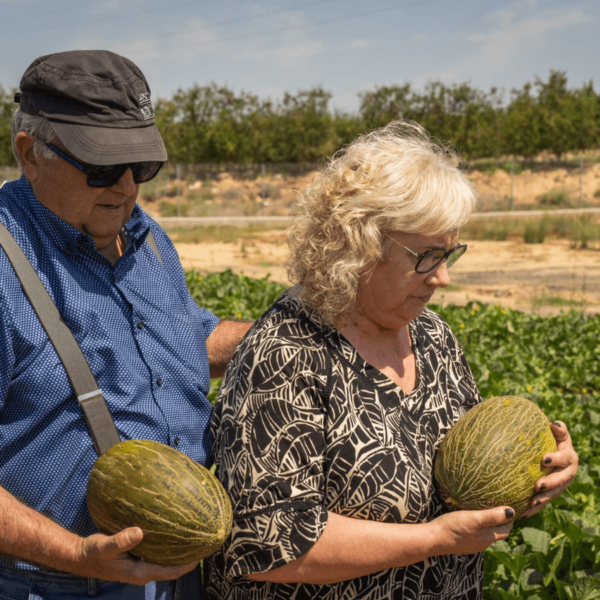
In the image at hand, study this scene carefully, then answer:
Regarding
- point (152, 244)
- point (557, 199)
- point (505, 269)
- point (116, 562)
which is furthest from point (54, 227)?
point (557, 199)

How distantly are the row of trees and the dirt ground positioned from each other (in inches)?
478

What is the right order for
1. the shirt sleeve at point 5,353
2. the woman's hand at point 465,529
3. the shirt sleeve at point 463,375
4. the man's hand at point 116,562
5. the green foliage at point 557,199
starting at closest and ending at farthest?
the man's hand at point 116,562, the shirt sleeve at point 5,353, the woman's hand at point 465,529, the shirt sleeve at point 463,375, the green foliage at point 557,199

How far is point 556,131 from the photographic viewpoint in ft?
128

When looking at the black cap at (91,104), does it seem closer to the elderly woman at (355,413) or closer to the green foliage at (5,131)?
the elderly woman at (355,413)

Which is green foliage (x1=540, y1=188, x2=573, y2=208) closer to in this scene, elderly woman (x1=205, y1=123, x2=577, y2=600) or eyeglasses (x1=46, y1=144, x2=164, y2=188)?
elderly woman (x1=205, y1=123, x2=577, y2=600)

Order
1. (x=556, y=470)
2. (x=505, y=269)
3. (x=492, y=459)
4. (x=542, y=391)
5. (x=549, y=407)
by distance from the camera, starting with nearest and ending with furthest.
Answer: (x=492, y=459), (x=556, y=470), (x=549, y=407), (x=542, y=391), (x=505, y=269)

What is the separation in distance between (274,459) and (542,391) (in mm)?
4733

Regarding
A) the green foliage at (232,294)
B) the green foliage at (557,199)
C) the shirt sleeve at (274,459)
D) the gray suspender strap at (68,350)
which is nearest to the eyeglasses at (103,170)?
the gray suspender strap at (68,350)

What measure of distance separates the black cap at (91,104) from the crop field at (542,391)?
2.33 m

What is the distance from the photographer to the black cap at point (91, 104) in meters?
2.12

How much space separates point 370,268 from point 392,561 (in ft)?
2.91

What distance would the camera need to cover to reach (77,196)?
2.19 metres

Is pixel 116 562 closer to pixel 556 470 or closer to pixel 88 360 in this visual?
pixel 88 360

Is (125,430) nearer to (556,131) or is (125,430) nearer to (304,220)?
(304,220)
